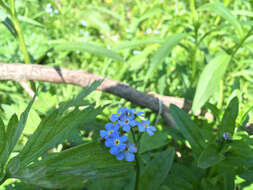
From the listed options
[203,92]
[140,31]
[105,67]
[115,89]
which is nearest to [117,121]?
[203,92]

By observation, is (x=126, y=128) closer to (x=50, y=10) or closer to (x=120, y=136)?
(x=120, y=136)

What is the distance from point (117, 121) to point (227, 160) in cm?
53

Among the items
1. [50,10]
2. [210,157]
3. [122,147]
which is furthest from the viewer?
[50,10]

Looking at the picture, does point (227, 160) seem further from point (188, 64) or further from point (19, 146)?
point (188, 64)

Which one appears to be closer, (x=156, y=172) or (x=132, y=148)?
(x=132, y=148)

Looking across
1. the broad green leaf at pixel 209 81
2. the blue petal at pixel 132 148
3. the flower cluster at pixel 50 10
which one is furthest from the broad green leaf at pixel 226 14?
the flower cluster at pixel 50 10

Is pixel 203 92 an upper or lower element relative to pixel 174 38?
lower

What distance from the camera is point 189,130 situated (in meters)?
1.24

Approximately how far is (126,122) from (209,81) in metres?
0.80

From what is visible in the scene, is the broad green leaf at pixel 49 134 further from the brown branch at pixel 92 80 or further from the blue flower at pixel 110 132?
the brown branch at pixel 92 80

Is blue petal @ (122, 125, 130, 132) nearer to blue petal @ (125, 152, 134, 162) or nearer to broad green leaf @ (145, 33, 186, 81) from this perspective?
blue petal @ (125, 152, 134, 162)

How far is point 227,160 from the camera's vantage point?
Answer: 1107mm

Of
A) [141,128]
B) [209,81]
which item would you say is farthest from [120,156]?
[209,81]

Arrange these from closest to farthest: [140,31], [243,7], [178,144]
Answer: [178,144], [243,7], [140,31]
